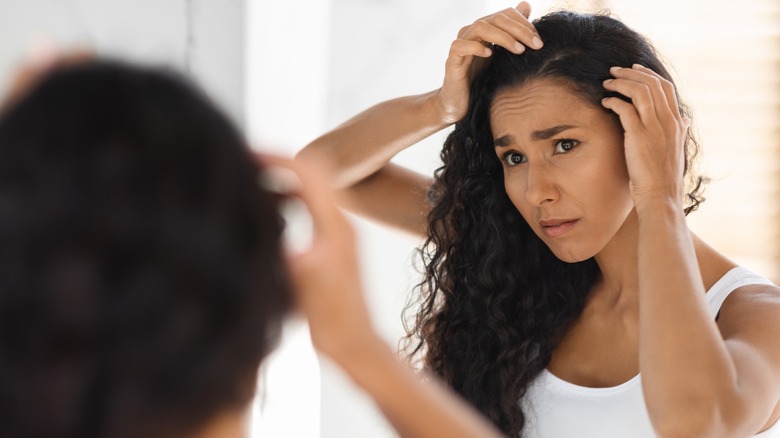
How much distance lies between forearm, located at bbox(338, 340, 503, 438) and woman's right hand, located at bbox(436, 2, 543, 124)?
83 cm

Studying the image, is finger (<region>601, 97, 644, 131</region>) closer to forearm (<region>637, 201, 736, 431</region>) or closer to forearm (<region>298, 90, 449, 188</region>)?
forearm (<region>637, 201, 736, 431</region>)

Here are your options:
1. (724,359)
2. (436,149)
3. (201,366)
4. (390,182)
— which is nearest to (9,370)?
(201,366)

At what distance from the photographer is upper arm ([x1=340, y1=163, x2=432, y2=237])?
155cm

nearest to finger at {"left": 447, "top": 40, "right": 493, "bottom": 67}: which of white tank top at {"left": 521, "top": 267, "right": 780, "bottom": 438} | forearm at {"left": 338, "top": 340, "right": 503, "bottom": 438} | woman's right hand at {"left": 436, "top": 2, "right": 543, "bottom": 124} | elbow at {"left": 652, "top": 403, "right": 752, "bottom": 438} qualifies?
woman's right hand at {"left": 436, "top": 2, "right": 543, "bottom": 124}

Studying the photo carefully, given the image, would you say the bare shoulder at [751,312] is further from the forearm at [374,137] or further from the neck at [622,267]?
the forearm at [374,137]

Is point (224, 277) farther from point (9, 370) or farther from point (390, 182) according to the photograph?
point (390, 182)

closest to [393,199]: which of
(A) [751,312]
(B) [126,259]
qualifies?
(A) [751,312]

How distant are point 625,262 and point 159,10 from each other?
89 cm

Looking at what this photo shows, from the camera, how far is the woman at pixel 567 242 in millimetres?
1037

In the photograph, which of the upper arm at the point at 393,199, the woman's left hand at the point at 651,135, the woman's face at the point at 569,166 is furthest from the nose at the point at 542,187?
the upper arm at the point at 393,199

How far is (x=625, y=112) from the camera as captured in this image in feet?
3.81

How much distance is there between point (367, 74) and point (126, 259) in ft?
4.51

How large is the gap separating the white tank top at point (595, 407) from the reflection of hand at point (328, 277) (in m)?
0.79

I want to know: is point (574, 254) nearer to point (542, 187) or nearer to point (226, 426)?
point (542, 187)
